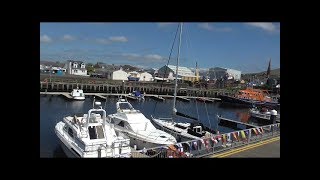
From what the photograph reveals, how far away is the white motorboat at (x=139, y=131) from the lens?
29.2ft

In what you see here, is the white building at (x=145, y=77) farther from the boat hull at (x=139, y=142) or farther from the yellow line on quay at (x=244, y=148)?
the yellow line on quay at (x=244, y=148)

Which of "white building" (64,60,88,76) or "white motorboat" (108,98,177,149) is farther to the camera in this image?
"white building" (64,60,88,76)

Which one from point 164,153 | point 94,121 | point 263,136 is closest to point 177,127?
point 94,121

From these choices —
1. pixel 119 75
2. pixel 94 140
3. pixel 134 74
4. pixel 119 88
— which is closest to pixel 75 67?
pixel 119 75

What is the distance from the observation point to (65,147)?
8.58 m

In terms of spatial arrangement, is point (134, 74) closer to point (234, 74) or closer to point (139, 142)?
point (234, 74)

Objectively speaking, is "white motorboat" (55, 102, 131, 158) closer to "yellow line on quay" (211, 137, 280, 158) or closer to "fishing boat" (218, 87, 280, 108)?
"yellow line on quay" (211, 137, 280, 158)

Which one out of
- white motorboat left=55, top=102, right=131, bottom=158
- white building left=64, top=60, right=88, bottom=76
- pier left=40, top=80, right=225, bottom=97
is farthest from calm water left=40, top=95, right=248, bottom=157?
white building left=64, top=60, right=88, bottom=76

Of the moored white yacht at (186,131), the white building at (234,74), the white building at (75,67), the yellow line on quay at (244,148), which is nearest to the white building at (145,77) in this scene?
the white building at (75,67)

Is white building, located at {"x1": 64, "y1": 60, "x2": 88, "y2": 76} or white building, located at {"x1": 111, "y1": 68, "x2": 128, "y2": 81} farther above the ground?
white building, located at {"x1": 64, "y1": 60, "x2": 88, "y2": 76}

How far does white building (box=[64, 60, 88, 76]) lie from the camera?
3778 cm

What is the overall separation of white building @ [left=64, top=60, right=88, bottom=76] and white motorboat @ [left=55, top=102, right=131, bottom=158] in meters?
30.5

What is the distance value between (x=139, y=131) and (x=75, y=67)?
30.4 m
